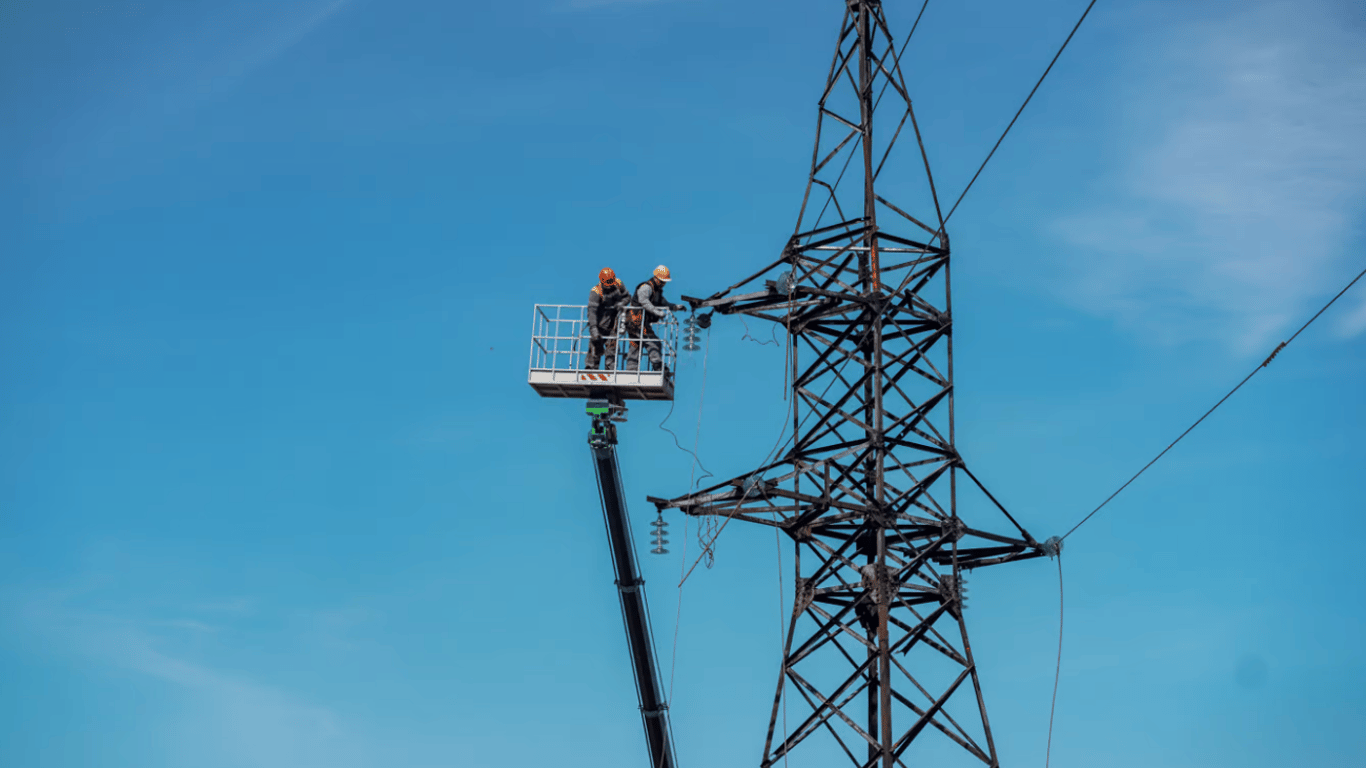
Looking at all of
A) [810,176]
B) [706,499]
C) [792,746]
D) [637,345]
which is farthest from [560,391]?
[792,746]

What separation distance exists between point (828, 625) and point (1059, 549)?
4.93m

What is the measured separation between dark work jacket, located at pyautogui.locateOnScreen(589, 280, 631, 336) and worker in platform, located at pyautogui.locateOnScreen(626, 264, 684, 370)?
32 cm

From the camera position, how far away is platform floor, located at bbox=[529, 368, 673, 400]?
31.5 meters

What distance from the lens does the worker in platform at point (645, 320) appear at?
1248 inches

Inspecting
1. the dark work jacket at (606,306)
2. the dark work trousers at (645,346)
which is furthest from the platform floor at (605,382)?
the dark work jacket at (606,306)

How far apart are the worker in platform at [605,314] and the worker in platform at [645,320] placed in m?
0.35

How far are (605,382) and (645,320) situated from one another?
64.5 inches

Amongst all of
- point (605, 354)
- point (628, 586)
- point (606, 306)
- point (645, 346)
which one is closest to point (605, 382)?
point (605, 354)

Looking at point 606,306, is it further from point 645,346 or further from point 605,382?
point 605,382

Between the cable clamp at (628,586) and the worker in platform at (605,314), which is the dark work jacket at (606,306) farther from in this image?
the cable clamp at (628,586)

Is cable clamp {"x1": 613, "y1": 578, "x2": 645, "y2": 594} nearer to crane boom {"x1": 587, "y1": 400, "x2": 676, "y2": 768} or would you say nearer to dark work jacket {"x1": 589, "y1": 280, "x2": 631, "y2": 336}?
crane boom {"x1": 587, "y1": 400, "x2": 676, "y2": 768}

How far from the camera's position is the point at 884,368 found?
27.9 meters

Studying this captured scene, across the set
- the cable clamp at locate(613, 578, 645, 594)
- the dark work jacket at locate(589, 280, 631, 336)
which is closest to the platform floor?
the dark work jacket at locate(589, 280, 631, 336)

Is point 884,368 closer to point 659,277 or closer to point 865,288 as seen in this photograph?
point 865,288
